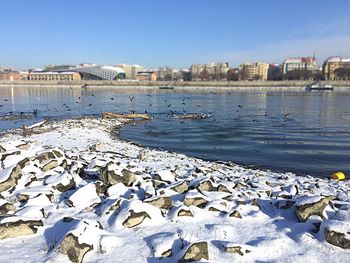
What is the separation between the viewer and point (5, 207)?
6938mm

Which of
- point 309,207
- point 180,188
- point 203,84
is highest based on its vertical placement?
point 203,84

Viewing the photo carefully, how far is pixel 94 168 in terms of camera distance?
32.2ft

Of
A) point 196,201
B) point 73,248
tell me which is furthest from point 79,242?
point 196,201

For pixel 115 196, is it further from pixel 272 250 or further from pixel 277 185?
pixel 277 185

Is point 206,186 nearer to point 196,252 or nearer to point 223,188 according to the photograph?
point 223,188

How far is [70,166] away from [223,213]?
17.3ft

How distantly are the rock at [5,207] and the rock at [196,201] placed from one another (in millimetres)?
3715

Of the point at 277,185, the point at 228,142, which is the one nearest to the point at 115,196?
the point at 277,185

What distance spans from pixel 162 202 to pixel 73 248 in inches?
90.2

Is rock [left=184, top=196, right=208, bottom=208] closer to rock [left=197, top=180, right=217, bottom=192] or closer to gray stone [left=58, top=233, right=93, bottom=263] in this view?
rock [left=197, top=180, right=217, bottom=192]

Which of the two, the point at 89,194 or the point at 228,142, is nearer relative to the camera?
the point at 89,194

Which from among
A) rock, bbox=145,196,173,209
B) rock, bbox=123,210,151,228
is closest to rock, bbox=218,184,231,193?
rock, bbox=145,196,173,209

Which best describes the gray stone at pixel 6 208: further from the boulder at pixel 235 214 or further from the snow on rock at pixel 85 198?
Answer: the boulder at pixel 235 214

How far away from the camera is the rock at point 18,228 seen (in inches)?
233
